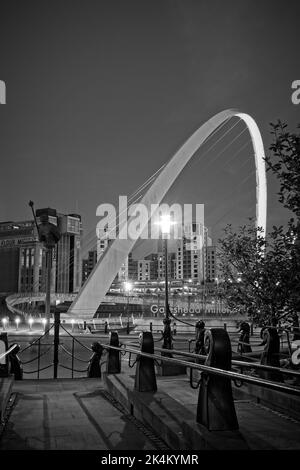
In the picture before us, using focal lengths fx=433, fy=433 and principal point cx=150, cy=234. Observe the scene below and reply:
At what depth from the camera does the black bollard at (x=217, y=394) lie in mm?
4207

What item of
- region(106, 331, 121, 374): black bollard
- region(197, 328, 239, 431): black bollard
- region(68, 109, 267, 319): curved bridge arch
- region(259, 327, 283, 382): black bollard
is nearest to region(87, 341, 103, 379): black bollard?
region(106, 331, 121, 374): black bollard

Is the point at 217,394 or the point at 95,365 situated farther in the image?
the point at 95,365

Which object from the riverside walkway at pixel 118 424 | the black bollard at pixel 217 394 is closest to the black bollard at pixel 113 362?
the riverside walkway at pixel 118 424

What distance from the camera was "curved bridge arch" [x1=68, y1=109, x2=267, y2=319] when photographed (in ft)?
140

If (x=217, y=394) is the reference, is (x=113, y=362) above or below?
below

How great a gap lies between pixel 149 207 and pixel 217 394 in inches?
1586

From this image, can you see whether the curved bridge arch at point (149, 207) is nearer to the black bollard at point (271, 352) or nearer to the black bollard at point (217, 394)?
the black bollard at point (271, 352)

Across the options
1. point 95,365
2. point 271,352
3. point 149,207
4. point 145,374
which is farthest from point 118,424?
point 149,207

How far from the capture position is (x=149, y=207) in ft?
145

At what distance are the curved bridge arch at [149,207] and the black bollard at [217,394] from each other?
123 ft

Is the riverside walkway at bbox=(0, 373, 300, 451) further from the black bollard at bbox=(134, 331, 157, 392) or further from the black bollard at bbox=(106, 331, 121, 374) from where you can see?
the black bollard at bbox=(106, 331, 121, 374)

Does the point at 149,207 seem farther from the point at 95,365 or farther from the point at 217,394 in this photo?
the point at 217,394

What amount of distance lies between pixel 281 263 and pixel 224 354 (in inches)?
230
